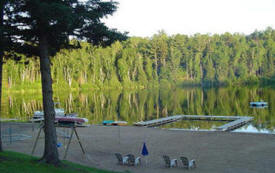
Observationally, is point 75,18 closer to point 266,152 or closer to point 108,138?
point 266,152

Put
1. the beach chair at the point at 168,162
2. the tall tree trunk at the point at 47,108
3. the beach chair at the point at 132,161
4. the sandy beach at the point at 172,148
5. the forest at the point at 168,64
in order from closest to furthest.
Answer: the tall tree trunk at the point at 47,108
the beach chair at the point at 168,162
the sandy beach at the point at 172,148
the beach chair at the point at 132,161
the forest at the point at 168,64

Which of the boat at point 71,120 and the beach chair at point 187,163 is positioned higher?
the boat at point 71,120

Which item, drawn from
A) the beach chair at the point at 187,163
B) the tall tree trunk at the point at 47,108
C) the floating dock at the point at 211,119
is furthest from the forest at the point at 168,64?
the beach chair at the point at 187,163

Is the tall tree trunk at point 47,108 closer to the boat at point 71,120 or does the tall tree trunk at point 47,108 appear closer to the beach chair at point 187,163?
the beach chair at point 187,163

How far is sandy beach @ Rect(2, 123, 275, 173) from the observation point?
1358 cm

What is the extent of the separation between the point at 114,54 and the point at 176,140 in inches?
2981

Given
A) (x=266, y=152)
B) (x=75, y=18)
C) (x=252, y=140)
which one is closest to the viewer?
(x=75, y=18)

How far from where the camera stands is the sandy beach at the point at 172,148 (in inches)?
535

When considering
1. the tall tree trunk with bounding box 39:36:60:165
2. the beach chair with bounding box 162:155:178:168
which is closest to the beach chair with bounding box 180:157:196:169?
the beach chair with bounding box 162:155:178:168

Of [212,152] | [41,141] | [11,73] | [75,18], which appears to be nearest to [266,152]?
[212,152]

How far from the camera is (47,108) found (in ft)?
36.3

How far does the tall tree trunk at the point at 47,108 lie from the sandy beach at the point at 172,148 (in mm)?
3153

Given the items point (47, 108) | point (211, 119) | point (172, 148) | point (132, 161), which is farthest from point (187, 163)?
point (211, 119)

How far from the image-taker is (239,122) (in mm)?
29750
